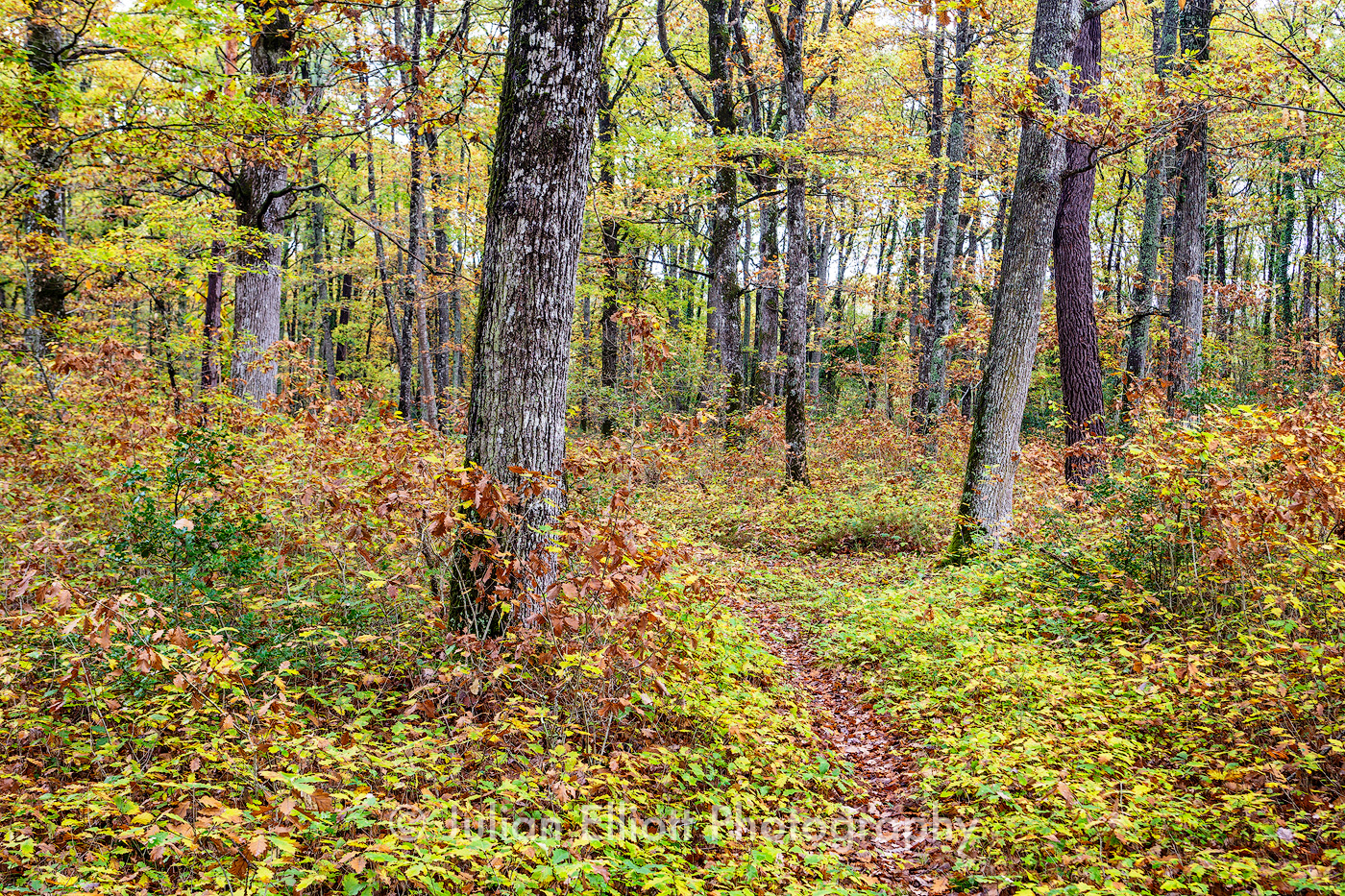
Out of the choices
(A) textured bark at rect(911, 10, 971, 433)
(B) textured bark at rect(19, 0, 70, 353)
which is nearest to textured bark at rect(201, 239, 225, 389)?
(B) textured bark at rect(19, 0, 70, 353)

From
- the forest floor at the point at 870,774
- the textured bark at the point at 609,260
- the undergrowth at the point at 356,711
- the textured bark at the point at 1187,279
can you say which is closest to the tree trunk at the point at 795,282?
the textured bark at the point at 609,260

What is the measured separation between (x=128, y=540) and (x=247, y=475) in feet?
3.44

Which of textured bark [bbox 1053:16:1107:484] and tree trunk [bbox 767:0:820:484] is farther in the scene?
tree trunk [bbox 767:0:820:484]

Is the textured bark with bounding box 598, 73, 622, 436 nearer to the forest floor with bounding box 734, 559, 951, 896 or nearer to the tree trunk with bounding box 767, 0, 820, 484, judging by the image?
the tree trunk with bounding box 767, 0, 820, 484

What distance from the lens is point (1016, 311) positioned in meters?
9.04

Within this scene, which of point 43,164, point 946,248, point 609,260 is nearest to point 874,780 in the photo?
point 43,164

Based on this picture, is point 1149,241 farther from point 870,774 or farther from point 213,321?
point 213,321

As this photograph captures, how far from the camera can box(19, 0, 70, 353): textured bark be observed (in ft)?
25.4

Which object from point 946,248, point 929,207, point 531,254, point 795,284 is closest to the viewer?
point 531,254

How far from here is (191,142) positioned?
27.3 ft

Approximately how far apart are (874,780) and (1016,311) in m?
6.51

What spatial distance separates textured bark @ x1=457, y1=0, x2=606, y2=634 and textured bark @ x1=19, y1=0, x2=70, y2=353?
6.48 m

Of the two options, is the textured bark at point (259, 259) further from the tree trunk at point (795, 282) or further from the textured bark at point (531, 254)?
the tree trunk at point (795, 282)

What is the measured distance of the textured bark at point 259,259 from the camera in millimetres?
9844
